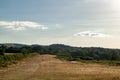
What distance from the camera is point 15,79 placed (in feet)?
110

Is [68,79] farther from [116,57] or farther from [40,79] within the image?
[116,57]

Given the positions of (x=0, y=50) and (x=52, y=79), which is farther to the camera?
(x=0, y=50)

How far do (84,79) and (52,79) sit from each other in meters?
3.71

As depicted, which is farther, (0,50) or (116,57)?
(116,57)

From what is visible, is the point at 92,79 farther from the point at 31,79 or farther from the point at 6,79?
the point at 6,79

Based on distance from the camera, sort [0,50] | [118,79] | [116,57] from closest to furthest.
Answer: [118,79] < [0,50] < [116,57]

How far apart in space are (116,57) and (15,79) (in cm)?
10826

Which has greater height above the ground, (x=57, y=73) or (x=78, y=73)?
(x=57, y=73)

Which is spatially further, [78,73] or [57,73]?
[78,73]

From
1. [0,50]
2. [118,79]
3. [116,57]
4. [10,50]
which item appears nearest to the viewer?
[118,79]

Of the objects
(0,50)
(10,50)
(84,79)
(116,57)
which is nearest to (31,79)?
(84,79)

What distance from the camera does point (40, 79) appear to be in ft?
111

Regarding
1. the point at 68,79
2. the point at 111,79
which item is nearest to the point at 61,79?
the point at 68,79

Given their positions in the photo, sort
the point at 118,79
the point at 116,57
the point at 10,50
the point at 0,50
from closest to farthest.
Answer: the point at 118,79, the point at 0,50, the point at 116,57, the point at 10,50
